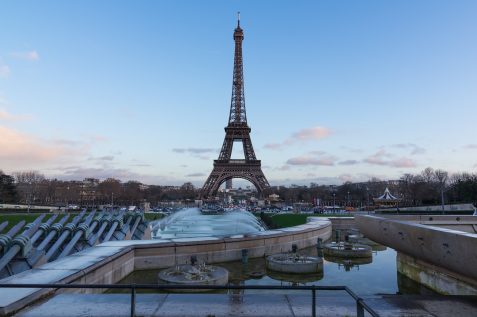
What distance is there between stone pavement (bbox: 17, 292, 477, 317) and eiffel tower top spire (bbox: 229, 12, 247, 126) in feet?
311

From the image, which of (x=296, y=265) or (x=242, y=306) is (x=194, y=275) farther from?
(x=242, y=306)

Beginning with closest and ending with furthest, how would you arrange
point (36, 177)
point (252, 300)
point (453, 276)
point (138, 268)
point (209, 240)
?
1. point (252, 300)
2. point (453, 276)
3. point (138, 268)
4. point (209, 240)
5. point (36, 177)

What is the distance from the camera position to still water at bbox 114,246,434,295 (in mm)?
10695

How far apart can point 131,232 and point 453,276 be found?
1669 centimetres

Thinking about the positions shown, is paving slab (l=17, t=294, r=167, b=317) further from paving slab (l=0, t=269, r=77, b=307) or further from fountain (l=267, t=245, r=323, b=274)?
fountain (l=267, t=245, r=323, b=274)

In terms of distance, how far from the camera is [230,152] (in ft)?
332

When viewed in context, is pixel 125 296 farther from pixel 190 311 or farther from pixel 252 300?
pixel 252 300

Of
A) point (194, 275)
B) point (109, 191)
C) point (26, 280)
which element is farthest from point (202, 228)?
point (109, 191)

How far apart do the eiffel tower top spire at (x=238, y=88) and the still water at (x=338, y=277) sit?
289 ft

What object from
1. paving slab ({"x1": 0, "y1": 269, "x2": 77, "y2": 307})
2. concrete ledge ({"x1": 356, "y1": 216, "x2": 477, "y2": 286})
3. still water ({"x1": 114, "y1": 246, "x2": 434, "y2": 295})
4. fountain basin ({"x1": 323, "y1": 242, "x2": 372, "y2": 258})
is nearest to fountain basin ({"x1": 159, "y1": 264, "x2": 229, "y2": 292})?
still water ({"x1": 114, "y1": 246, "x2": 434, "y2": 295})

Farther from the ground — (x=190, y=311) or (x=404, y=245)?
(x=404, y=245)

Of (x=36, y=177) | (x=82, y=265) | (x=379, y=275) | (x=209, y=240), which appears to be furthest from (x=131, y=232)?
(x=36, y=177)

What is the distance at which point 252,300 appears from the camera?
6.93 m

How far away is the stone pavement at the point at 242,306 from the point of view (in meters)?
6.08
